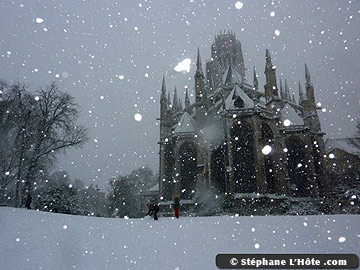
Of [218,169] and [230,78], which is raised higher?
[230,78]

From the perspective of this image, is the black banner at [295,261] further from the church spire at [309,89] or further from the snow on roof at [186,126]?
the church spire at [309,89]

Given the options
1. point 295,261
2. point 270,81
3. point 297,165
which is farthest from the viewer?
point 270,81

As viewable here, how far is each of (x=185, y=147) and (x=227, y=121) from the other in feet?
20.4

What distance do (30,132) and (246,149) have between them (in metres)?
20.3

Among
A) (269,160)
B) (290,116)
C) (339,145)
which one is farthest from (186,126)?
(339,145)

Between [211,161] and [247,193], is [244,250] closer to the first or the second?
[247,193]

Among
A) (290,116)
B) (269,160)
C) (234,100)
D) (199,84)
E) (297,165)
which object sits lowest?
(297,165)

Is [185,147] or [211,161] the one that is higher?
[185,147]

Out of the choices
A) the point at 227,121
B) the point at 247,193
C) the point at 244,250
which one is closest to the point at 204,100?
the point at 227,121

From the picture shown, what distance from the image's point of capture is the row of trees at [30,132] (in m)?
20.5

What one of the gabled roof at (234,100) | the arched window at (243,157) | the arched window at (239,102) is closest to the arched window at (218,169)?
the arched window at (243,157)

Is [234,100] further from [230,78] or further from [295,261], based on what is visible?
[295,261]

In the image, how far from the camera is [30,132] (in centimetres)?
2145

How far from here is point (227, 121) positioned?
2530 cm
